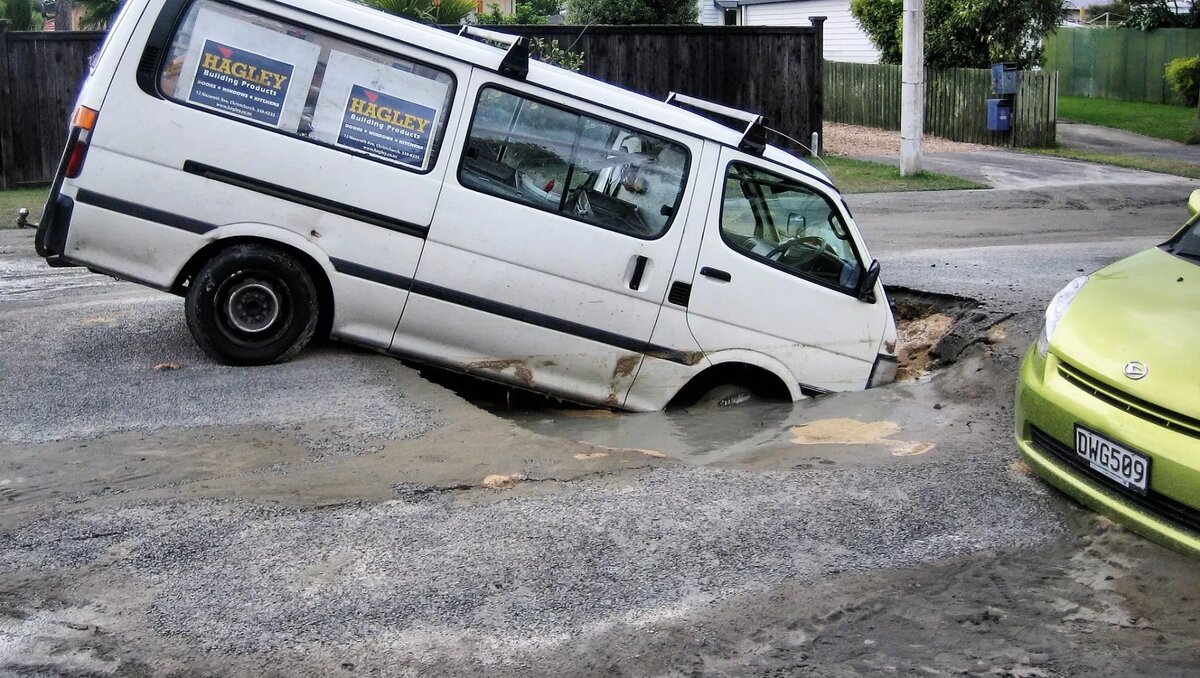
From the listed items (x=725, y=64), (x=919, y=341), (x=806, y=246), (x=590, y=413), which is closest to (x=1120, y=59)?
(x=725, y=64)

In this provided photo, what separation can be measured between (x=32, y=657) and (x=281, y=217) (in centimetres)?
355

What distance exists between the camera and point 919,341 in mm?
9445

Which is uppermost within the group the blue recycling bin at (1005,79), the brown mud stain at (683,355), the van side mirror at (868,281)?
the blue recycling bin at (1005,79)

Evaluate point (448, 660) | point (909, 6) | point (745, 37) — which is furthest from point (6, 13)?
point (448, 660)

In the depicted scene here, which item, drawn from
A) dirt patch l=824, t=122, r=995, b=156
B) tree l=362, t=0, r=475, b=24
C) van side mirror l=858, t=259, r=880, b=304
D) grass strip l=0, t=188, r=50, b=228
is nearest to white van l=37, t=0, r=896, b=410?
van side mirror l=858, t=259, r=880, b=304

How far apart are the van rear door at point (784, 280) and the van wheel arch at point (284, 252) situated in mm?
2131

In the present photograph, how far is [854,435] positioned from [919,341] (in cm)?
278

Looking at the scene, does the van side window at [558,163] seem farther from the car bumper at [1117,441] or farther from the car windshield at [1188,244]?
the car windshield at [1188,244]

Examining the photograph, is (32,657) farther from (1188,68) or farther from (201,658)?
(1188,68)

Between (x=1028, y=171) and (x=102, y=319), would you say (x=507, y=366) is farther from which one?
(x=1028, y=171)

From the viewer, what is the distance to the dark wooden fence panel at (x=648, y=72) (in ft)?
55.1

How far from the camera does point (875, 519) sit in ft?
17.7

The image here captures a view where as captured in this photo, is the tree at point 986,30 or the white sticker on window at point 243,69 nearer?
the white sticker on window at point 243,69

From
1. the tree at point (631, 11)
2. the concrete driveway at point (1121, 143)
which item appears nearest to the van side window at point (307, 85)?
the tree at point (631, 11)
